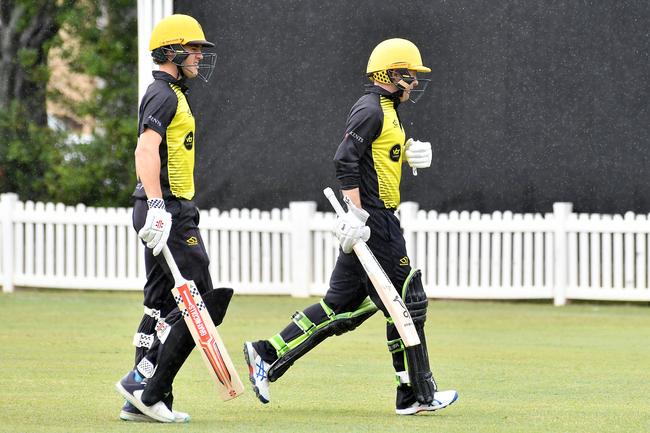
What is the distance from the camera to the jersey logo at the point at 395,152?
804 centimetres

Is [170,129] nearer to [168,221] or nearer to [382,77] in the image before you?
[168,221]

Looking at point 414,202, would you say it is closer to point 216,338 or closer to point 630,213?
point 630,213

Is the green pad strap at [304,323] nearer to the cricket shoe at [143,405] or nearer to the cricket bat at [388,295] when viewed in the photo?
the cricket bat at [388,295]

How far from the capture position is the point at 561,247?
1469 centimetres

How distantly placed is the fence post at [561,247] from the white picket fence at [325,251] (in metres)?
0.01

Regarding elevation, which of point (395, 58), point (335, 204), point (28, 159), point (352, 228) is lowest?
point (352, 228)

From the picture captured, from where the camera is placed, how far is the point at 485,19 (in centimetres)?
1523

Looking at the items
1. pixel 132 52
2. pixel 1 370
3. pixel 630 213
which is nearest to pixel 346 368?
pixel 1 370

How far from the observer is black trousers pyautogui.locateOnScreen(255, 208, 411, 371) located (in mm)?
7984

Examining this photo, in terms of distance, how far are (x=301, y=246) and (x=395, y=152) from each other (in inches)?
294

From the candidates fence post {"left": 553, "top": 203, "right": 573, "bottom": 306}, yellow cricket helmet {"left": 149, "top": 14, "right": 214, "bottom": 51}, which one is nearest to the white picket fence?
fence post {"left": 553, "top": 203, "right": 573, "bottom": 306}

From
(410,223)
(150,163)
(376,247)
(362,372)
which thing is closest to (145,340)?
(150,163)

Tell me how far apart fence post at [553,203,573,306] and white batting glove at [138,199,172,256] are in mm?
7883

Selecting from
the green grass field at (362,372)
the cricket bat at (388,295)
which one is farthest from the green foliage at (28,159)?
the cricket bat at (388,295)
